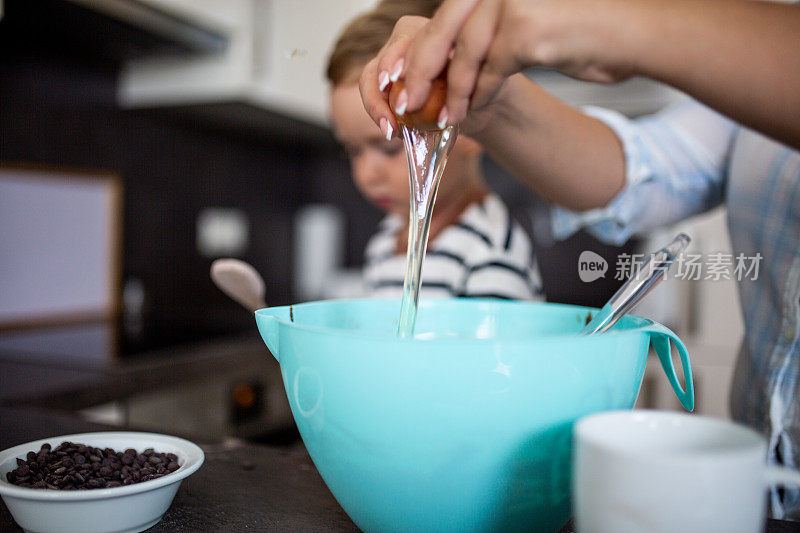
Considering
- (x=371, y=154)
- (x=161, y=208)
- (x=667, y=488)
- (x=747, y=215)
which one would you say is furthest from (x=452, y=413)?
(x=161, y=208)

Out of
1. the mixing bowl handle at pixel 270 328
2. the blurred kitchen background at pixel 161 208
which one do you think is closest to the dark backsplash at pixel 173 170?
the blurred kitchen background at pixel 161 208

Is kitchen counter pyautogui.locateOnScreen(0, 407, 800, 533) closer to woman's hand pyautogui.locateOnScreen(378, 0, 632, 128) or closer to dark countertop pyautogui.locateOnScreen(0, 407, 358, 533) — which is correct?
dark countertop pyautogui.locateOnScreen(0, 407, 358, 533)

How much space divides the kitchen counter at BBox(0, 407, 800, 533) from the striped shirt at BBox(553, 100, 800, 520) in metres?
0.24

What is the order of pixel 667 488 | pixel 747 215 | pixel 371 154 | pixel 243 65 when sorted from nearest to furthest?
pixel 667 488 < pixel 747 215 < pixel 371 154 < pixel 243 65

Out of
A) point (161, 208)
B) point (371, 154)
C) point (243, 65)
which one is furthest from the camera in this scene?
point (161, 208)

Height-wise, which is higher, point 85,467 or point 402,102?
point 402,102

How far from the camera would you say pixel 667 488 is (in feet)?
0.84

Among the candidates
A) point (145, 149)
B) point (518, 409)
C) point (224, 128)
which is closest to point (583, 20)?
point (518, 409)

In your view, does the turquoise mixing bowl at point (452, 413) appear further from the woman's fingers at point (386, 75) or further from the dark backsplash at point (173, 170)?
the dark backsplash at point (173, 170)

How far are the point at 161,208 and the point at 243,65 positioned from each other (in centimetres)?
52

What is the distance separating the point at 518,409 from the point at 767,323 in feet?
1.52

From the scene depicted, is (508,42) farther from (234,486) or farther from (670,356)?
(234,486)

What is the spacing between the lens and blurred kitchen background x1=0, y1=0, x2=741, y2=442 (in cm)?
123

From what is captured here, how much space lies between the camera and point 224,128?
2062 mm
